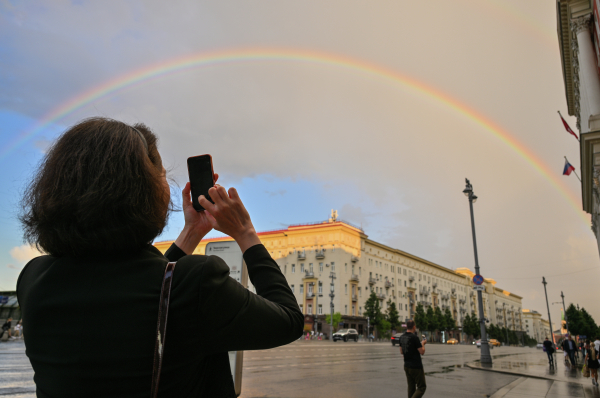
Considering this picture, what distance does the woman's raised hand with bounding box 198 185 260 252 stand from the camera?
1.48 metres

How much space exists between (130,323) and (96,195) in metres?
0.40

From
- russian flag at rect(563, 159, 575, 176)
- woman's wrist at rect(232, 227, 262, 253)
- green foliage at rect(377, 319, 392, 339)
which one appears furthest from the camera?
green foliage at rect(377, 319, 392, 339)

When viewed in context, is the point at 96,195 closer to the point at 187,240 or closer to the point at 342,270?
the point at 187,240

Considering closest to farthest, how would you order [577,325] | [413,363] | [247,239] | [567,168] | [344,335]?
[247,239]
[413,363]
[567,168]
[344,335]
[577,325]

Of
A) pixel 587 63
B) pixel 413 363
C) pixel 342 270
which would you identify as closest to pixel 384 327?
pixel 342 270

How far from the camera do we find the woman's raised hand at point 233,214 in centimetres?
148

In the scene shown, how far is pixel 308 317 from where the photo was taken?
6919 cm

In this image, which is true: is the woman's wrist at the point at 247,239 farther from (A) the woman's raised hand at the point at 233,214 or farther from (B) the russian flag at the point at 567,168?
(B) the russian flag at the point at 567,168

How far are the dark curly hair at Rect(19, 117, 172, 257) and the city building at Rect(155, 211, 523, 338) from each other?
63.6 metres

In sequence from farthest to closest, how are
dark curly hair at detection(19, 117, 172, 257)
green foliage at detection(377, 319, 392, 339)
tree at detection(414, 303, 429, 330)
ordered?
tree at detection(414, 303, 429, 330) → green foliage at detection(377, 319, 392, 339) → dark curly hair at detection(19, 117, 172, 257)

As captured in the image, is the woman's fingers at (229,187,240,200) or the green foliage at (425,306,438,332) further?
the green foliage at (425,306,438,332)

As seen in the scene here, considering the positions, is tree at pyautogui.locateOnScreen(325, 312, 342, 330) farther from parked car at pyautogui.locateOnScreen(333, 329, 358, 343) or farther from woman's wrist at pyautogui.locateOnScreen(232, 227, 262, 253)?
woman's wrist at pyautogui.locateOnScreen(232, 227, 262, 253)

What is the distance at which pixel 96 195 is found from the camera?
120cm

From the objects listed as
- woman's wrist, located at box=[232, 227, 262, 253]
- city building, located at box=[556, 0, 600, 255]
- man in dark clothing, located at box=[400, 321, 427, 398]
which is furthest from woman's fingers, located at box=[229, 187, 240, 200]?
city building, located at box=[556, 0, 600, 255]
